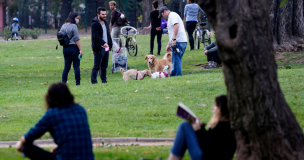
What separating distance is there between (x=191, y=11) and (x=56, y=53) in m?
7.07

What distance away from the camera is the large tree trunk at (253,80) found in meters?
4.14

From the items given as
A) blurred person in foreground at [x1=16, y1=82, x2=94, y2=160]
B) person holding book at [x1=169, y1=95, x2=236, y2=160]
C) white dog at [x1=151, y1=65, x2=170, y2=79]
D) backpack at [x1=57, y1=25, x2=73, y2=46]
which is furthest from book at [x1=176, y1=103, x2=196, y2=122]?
white dog at [x1=151, y1=65, x2=170, y2=79]

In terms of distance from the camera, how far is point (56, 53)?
2148 centimetres

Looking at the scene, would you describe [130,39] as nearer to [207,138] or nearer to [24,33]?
[207,138]

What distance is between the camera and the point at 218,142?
4395 mm

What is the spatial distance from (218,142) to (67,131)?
1443mm

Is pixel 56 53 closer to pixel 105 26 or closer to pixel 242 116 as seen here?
pixel 105 26

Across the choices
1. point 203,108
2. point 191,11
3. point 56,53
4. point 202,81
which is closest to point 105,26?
point 202,81

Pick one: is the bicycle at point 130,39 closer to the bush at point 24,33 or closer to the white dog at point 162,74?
the white dog at point 162,74

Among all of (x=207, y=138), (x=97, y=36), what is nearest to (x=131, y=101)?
(x=97, y=36)

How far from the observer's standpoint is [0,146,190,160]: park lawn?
5.24 m

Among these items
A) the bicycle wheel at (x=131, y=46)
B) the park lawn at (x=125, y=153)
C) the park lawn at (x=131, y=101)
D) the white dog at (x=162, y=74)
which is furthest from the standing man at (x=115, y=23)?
the park lawn at (x=125, y=153)

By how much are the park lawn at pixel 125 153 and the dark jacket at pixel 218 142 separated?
0.81 metres

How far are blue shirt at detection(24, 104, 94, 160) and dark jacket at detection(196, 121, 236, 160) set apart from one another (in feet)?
3.67
